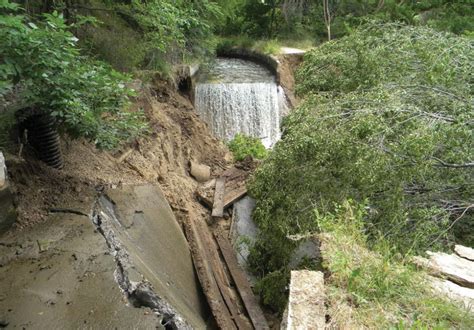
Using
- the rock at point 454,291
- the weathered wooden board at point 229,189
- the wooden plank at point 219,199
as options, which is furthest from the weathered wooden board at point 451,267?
the weathered wooden board at point 229,189

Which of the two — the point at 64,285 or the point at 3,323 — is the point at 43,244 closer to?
the point at 64,285

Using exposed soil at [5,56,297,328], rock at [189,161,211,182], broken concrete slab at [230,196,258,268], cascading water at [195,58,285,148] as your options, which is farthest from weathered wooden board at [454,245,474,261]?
cascading water at [195,58,285,148]

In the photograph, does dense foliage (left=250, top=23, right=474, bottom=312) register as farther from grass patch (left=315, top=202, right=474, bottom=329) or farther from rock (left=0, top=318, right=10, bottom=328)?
rock (left=0, top=318, right=10, bottom=328)

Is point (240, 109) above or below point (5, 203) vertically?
below

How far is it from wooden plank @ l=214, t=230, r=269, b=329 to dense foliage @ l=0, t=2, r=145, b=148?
2.77 m

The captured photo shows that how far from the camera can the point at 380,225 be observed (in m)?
3.85

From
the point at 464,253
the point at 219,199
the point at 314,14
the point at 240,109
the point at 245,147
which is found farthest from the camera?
the point at 314,14

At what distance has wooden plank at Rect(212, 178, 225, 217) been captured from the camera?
6705 millimetres

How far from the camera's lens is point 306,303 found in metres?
2.50

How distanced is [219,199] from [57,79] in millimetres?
4383

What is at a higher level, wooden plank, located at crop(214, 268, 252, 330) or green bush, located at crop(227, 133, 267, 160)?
green bush, located at crop(227, 133, 267, 160)

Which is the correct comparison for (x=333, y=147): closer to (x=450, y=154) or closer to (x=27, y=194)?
(x=450, y=154)

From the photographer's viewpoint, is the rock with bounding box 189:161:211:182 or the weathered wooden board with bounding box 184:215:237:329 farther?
the rock with bounding box 189:161:211:182

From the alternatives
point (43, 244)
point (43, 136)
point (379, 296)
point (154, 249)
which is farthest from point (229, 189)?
point (379, 296)
